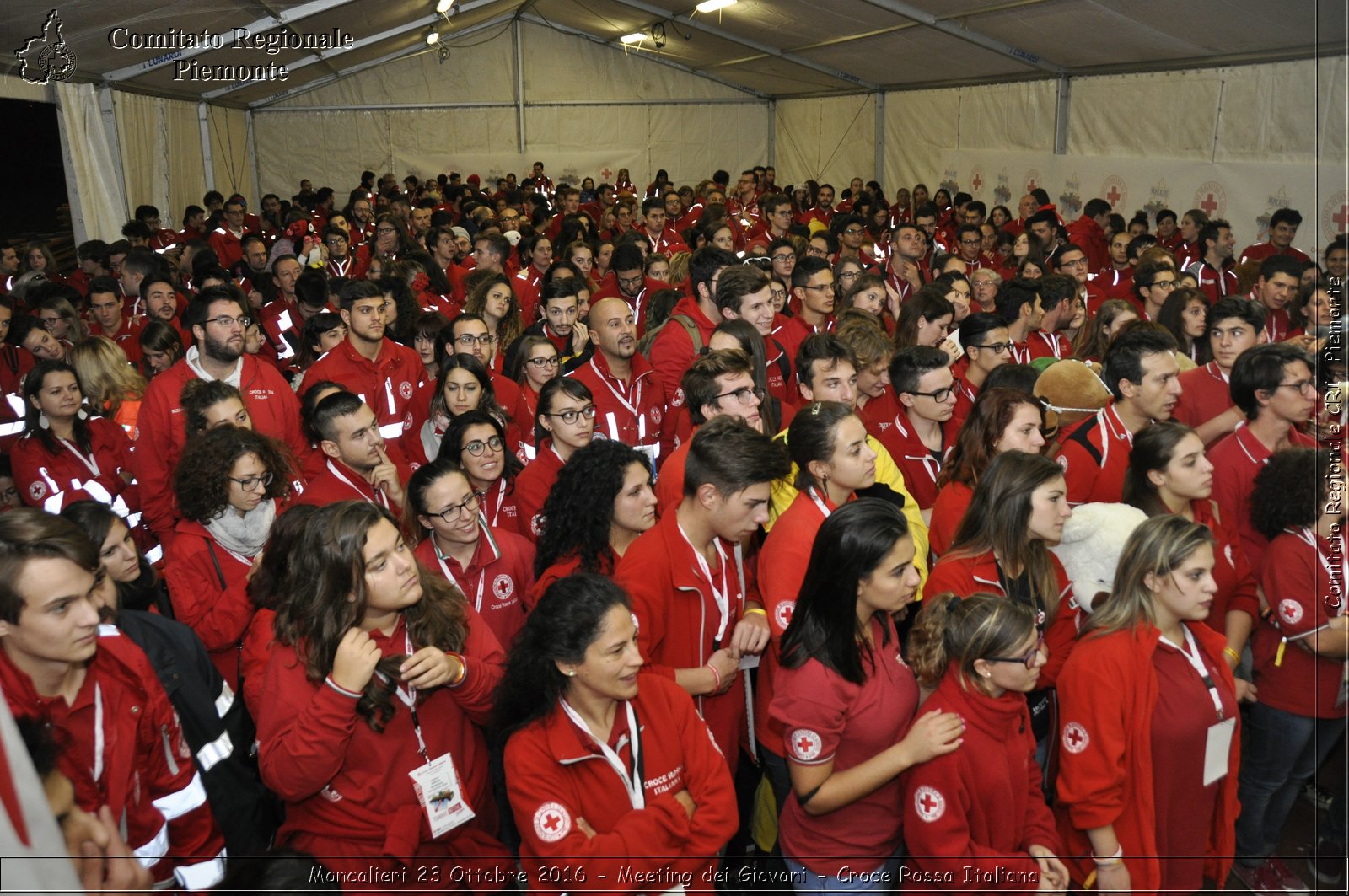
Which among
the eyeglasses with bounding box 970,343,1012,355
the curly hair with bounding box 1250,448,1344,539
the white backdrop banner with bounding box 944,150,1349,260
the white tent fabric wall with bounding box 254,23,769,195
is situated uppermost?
the white tent fabric wall with bounding box 254,23,769,195

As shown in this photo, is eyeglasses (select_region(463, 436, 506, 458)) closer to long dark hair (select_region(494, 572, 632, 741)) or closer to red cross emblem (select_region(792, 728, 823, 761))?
long dark hair (select_region(494, 572, 632, 741))

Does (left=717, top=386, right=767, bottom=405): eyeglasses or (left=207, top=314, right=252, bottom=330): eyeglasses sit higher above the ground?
(left=207, top=314, right=252, bottom=330): eyeglasses

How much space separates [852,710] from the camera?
2510 millimetres

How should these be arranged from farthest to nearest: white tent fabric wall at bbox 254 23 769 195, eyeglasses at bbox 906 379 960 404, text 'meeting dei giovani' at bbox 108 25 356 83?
white tent fabric wall at bbox 254 23 769 195 < text 'meeting dei giovani' at bbox 108 25 356 83 < eyeglasses at bbox 906 379 960 404

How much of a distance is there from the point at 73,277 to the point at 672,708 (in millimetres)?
9561

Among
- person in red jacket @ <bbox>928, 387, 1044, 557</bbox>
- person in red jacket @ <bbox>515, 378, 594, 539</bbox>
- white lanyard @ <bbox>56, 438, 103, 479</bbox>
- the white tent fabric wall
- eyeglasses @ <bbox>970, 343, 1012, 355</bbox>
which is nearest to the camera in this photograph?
person in red jacket @ <bbox>928, 387, 1044, 557</bbox>

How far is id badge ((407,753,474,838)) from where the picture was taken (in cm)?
251

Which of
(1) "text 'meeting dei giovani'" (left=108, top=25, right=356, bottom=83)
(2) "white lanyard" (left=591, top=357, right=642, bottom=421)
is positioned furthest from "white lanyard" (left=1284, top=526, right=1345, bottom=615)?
(1) "text 'meeting dei giovani'" (left=108, top=25, right=356, bottom=83)

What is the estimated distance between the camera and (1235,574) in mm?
3484

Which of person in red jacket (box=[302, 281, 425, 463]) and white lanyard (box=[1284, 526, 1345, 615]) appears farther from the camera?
person in red jacket (box=[302, 281, 425, 463])

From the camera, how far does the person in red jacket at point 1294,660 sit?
323 cm

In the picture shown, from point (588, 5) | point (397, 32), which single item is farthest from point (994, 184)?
point (397, 32)

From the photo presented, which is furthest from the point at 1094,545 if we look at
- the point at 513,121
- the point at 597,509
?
the point at 513,121

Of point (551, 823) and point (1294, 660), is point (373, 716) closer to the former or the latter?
point (551, 823)
